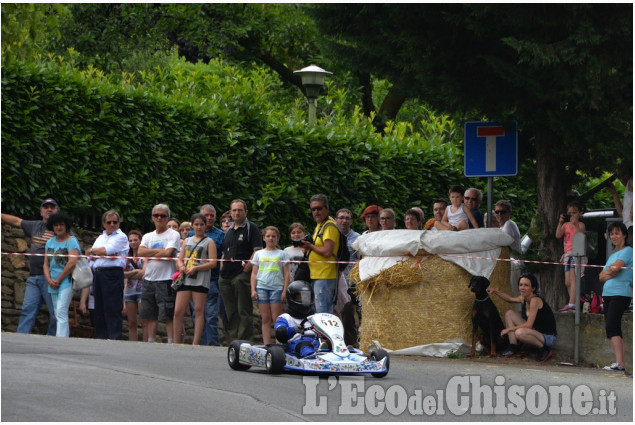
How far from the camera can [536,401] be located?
11281 millimetres

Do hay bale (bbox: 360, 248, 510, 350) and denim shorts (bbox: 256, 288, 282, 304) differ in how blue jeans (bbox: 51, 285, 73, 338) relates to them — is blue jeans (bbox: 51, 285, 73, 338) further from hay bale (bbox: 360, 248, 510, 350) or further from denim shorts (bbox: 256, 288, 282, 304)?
hay bale (bbox: 360, 248, 510, 350)

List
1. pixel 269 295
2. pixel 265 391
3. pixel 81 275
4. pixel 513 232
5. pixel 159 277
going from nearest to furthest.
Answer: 1. pixel 265 391
2. pixel 513 232
3. pixel 269 295
4. pixel 81 275
5. pixel 159 277

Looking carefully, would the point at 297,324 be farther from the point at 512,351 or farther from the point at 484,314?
the point at 512,351

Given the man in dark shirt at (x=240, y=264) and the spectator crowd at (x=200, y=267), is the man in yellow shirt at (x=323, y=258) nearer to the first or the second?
the spectator crowd at (x=200, y=267)

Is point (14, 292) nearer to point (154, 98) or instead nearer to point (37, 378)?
point (154, 98)

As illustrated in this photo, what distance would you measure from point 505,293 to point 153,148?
6837 millimetres

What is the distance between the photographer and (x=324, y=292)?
1605cm

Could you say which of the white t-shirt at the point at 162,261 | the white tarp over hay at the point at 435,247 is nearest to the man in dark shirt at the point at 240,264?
the white t-shirt at the point at 162,261

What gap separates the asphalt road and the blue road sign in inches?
131

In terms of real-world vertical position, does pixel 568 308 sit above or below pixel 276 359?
above

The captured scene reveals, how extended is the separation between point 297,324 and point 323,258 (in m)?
3.23

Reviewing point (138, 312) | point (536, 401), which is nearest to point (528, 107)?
point (536, 401)

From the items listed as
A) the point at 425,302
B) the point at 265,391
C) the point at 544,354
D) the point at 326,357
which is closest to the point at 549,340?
the point at 544,354

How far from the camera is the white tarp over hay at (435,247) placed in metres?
15.8
